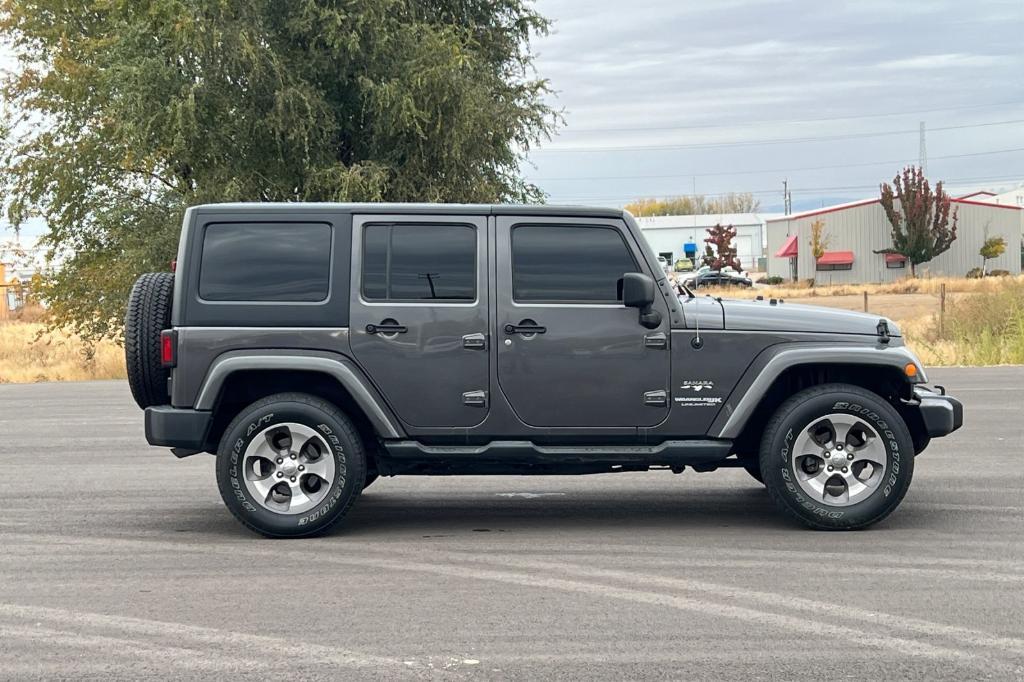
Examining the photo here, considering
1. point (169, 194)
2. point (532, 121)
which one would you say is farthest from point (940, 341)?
point (169, 194)

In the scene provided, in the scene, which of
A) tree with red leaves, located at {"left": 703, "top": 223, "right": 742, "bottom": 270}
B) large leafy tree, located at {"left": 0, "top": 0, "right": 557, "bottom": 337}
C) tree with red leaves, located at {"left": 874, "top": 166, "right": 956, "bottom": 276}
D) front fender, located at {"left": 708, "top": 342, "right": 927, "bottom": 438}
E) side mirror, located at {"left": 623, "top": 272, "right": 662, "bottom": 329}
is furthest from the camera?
tree with red leaves, located at {"left": 703, "top": 223, "right": 742, "bottom": 270}

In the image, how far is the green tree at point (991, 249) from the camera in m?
81.8

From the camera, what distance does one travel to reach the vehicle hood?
313 inches

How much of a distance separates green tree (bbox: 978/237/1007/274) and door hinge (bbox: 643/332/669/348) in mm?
77893

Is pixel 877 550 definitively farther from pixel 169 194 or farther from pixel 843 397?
pixel 169 194

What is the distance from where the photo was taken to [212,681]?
507 centimetres

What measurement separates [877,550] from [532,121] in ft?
75.0

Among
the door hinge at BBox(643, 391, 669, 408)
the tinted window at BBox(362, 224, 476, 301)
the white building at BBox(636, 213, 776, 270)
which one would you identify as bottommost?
the door hinge at BBox(643, 391, 669, 408)

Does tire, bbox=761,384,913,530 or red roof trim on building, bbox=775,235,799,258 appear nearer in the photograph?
tire, bbox=761,384,913,530

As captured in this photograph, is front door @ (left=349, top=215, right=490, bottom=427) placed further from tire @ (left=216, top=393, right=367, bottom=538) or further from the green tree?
the green tree

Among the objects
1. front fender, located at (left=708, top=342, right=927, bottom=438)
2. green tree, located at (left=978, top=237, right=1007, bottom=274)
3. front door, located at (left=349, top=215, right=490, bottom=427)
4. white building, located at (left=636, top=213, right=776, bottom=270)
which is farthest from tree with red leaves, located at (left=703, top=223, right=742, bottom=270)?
front door, located at (left=349, top=215, right=490, bottom=427)

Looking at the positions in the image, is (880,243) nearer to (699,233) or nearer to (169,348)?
(699,233)

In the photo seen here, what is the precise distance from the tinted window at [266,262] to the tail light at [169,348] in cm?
30

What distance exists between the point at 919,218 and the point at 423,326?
75648 mm
